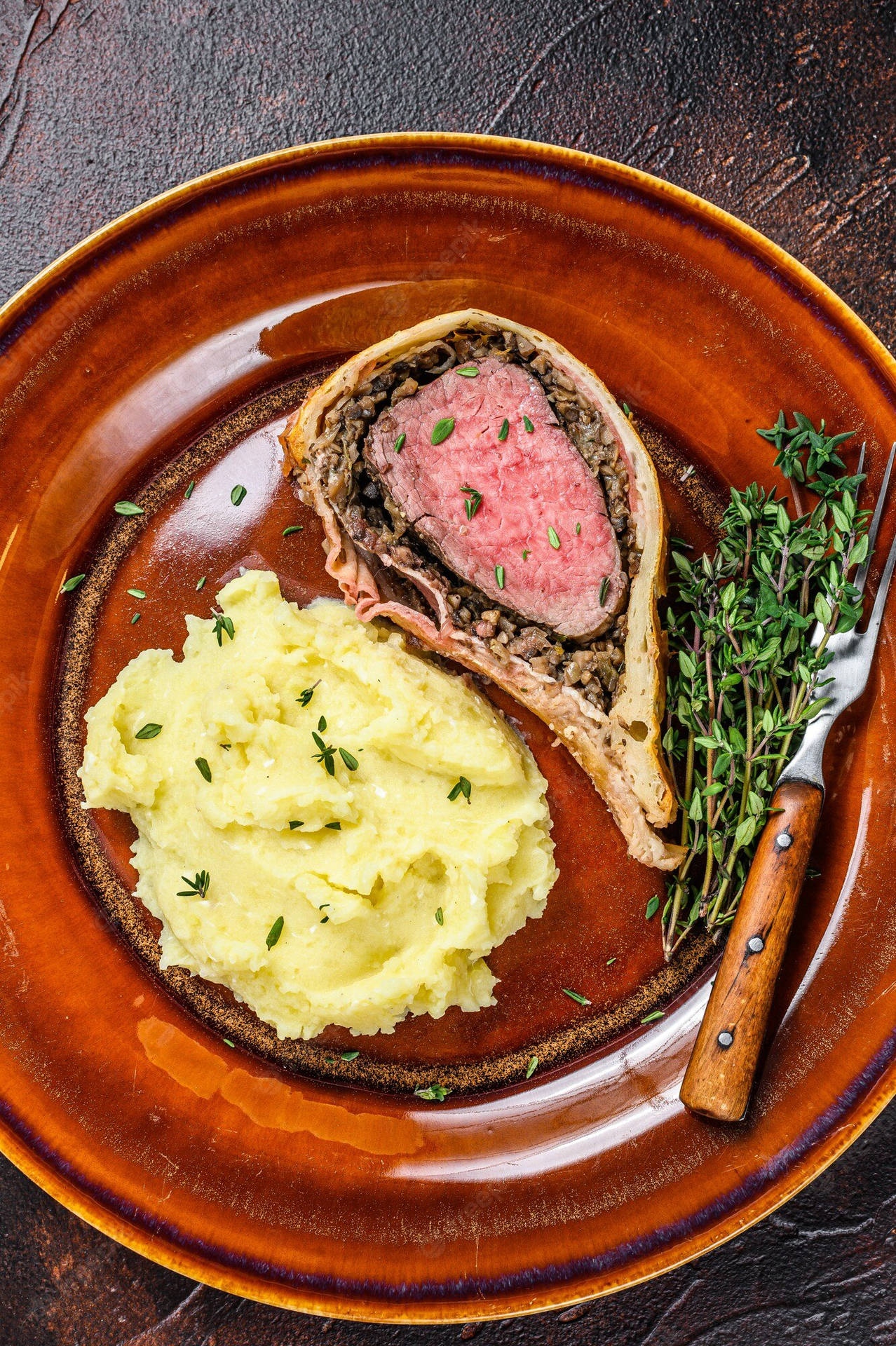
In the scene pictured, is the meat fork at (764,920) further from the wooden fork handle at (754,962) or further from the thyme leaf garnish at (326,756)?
the thyme leaf garnish at (326,756)

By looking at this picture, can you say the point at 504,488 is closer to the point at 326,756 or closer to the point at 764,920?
the point at 326,756

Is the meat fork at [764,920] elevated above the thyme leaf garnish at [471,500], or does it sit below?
below

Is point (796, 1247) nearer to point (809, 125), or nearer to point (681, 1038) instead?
point (681, 1038)

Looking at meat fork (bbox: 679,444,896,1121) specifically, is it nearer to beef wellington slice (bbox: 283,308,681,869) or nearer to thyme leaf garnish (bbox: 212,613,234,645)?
beef wellington slice (bbox: 283,308,681,869)

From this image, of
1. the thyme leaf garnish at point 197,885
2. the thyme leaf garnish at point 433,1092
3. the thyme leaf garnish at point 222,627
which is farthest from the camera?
the thyme leaf garnish at point 433,1092

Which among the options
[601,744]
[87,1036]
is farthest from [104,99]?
[87,1036]

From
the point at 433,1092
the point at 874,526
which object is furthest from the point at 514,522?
the point at 433,1092

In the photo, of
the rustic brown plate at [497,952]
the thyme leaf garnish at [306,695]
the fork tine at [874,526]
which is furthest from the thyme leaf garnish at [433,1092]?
the fork tine at [874,526]
